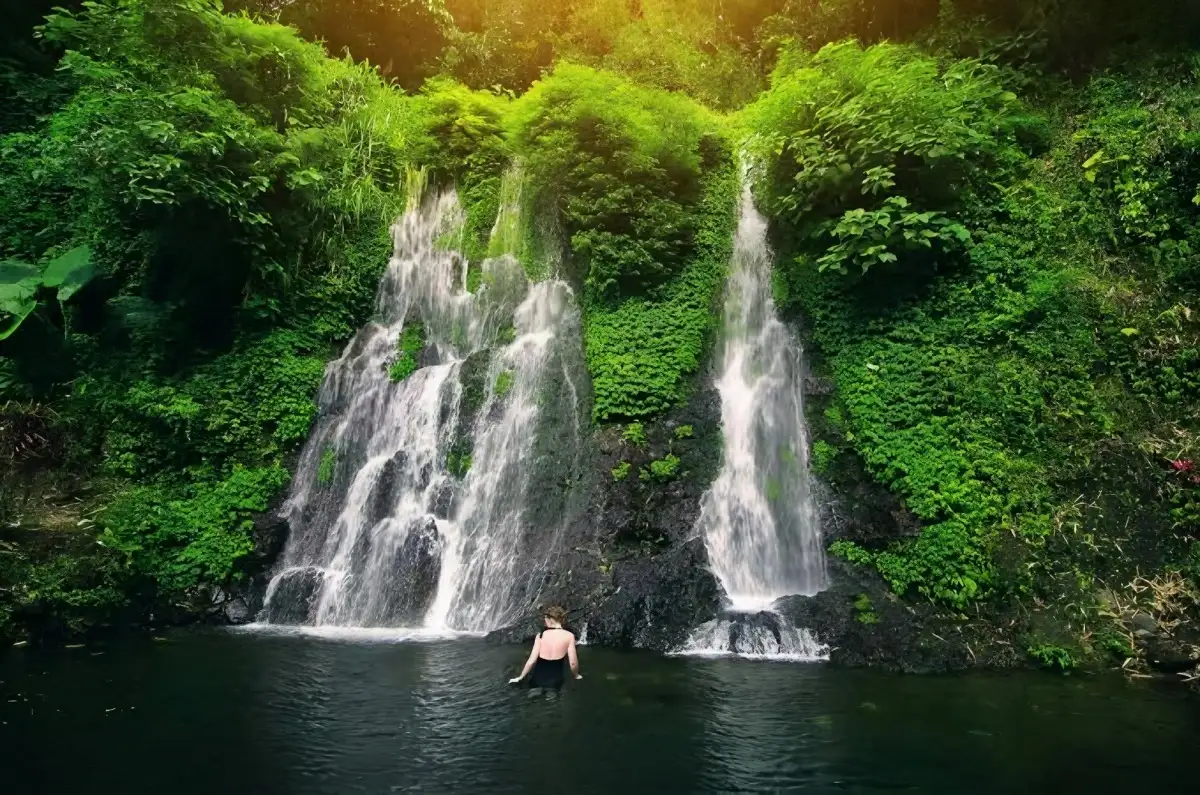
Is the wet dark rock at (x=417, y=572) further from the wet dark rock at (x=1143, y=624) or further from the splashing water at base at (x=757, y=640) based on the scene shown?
the wet dark rock at (x=1143, y=624)

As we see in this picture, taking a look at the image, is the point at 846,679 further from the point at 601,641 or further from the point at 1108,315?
the point at 1108,315

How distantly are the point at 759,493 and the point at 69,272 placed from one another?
12401 millimetres

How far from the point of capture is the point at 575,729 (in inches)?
256

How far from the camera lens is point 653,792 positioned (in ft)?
17.6

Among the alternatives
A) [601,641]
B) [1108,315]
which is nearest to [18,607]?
[601,641]

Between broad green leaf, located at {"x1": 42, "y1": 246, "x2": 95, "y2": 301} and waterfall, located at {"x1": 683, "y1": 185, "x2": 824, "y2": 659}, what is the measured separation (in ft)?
37.0

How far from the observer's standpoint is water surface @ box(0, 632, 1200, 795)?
555 cm

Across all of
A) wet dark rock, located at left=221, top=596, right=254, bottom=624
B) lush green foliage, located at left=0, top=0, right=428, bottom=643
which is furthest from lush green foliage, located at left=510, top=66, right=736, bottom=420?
wet dark rock, located at left=221, top=596, right=254, bottom=624

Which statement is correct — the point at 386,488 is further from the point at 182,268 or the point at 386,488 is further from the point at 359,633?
the point at 182,268

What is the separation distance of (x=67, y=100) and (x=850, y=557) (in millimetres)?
18496

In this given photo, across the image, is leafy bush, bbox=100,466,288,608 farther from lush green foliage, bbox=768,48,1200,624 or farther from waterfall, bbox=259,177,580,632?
lush green foliage, bbox=768,48,1200,624

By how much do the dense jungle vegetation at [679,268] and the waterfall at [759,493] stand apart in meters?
0.56

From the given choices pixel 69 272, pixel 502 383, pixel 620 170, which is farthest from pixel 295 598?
pixel 620 170

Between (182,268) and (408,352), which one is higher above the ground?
(182,268)
